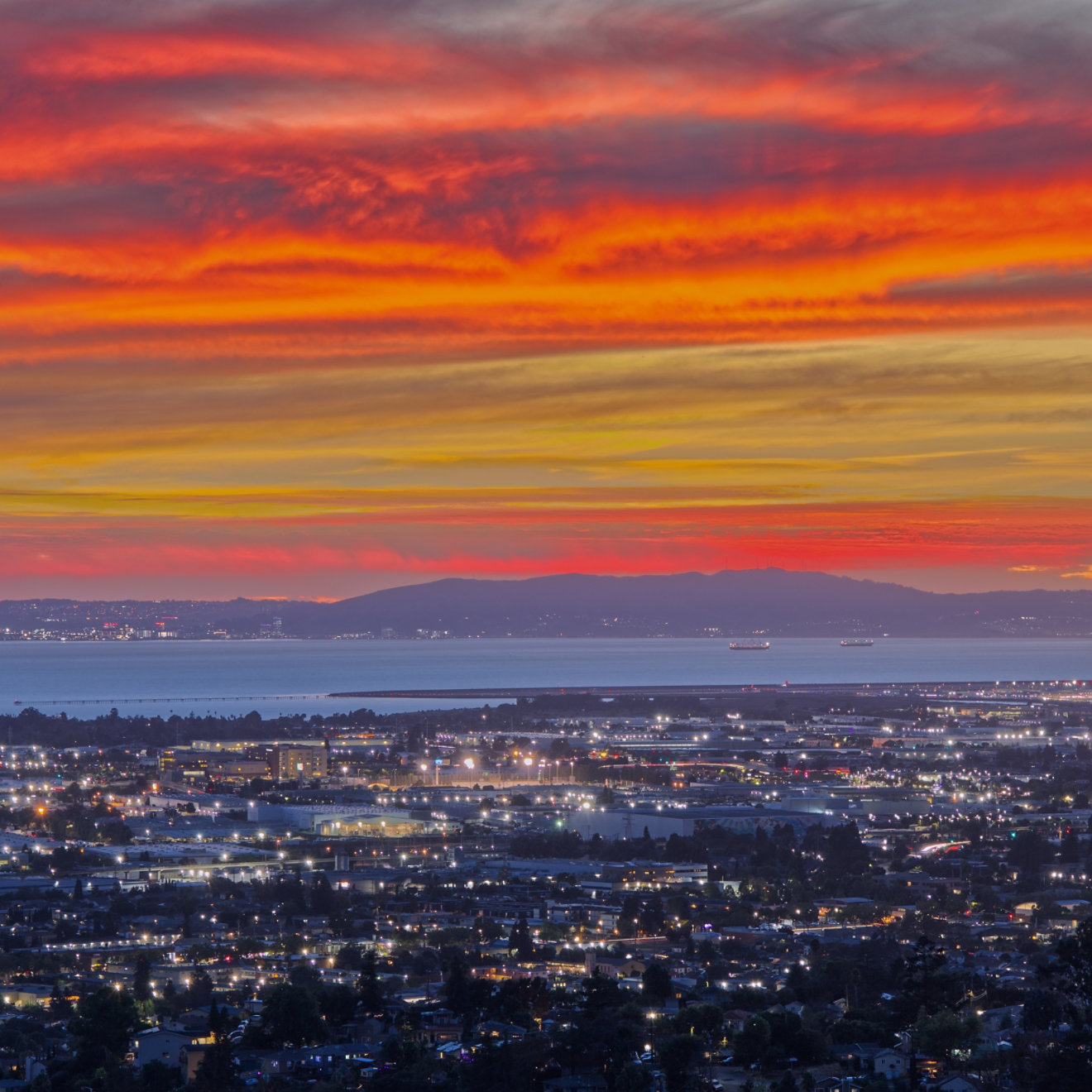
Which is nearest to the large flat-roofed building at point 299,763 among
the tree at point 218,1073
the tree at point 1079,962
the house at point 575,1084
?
the tree at point 218,1073

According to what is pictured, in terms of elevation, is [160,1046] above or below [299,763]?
below

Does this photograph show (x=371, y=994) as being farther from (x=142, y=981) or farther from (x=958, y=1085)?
(x=958, y=1085)

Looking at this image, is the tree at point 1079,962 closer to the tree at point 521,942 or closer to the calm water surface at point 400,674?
the tree at point 521,942

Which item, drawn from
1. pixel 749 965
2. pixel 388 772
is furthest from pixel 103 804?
pixel 749 965

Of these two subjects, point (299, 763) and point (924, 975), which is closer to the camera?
point (924, 975)

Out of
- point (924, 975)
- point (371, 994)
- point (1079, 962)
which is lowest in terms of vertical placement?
point (371, 994)

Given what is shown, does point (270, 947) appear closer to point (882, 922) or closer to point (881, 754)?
point (882, 922)

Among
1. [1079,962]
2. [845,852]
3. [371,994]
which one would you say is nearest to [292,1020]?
[371,994]

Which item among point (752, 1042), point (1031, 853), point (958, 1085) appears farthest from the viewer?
point (1031, 853)

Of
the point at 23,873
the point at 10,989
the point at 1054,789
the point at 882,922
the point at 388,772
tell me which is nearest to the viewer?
the point at 10,989
